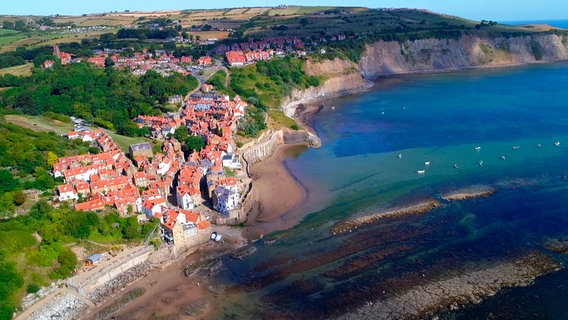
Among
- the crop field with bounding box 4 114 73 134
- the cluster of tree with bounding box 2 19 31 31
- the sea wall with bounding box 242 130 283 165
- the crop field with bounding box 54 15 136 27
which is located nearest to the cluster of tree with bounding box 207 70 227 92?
the sea wall with bounding box 242 130 283 165

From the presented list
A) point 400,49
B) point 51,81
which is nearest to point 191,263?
point 51,81

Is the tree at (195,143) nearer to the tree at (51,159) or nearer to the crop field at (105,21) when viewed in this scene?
the tree at (51,159)

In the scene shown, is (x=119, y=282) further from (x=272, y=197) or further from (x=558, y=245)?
(x=558, y=245)

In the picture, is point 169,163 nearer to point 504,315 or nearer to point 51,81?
point 504,315

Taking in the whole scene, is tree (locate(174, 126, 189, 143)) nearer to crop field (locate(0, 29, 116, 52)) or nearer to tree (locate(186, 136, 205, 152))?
tree (locate(186, 136, 205, 152))

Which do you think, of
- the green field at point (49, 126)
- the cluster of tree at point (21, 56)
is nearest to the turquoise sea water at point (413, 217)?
the green field at point (49, 126)
